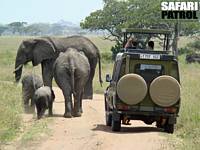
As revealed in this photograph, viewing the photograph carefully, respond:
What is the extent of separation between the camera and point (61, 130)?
53.1 feet

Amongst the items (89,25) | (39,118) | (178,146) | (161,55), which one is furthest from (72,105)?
(89,25)

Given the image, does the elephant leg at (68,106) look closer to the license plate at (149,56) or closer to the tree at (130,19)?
the license plate at (149,56)

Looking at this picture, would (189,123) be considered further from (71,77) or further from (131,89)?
(71,77)

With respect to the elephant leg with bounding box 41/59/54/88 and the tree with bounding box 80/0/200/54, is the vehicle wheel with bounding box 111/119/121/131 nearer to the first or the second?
the elephant leg with bounding box 41/59/54/88

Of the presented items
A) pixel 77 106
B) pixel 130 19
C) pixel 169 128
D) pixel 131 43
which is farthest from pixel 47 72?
pixel 130 19

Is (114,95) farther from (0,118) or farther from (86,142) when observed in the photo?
(0,118)

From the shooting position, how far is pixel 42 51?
24.1m

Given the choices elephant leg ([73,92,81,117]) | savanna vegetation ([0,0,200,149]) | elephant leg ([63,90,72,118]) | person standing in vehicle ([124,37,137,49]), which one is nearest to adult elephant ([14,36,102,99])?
savanna vegetation ([0,0,200,149])

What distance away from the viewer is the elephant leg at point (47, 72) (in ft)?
78.4

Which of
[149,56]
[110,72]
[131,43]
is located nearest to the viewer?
[149,56]

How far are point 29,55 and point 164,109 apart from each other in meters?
10.4

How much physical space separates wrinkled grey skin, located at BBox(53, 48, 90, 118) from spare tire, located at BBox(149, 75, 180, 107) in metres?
4.89

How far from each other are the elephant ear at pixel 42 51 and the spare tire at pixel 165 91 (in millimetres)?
9635

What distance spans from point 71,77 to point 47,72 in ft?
14.9
